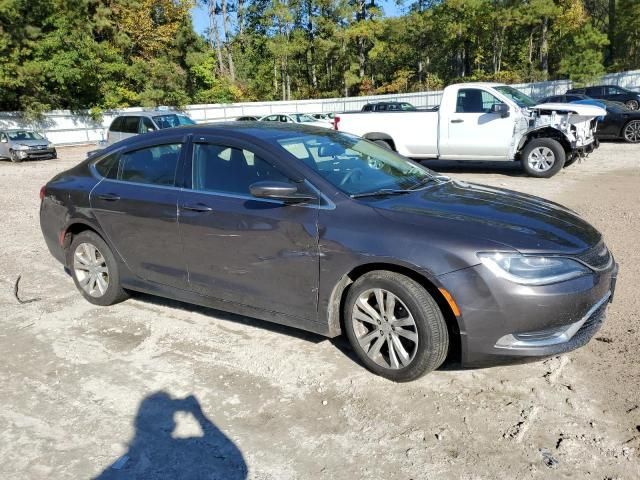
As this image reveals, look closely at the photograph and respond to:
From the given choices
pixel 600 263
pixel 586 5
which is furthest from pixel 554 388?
pixel 586 5

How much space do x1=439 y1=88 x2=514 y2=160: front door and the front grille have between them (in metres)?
8.22

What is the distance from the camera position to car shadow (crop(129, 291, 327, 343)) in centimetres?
428

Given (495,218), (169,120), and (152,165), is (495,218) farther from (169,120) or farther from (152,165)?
(169,120)

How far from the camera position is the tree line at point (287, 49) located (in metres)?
32.7

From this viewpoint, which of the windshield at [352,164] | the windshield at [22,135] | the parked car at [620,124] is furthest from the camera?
the windshield at [22,135]

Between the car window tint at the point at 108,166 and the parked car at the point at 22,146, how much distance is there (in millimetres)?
20199

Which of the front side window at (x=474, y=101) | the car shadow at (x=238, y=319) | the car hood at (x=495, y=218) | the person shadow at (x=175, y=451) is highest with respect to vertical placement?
the front side window at (x=474, y=101)

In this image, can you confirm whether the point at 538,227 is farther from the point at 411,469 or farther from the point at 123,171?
the point at 123,171

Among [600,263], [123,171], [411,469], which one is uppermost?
[123,171]

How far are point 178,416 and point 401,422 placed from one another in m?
1.32

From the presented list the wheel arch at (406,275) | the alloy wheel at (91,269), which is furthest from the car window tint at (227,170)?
the alloy wheel at (91,269)

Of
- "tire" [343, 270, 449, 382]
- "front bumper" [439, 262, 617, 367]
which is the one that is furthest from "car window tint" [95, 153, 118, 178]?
"front bumper" [439, 262, 617, 367]

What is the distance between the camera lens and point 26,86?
31.4 meters

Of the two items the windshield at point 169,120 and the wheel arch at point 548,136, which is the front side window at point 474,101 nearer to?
the wheel arch at point 548,136
